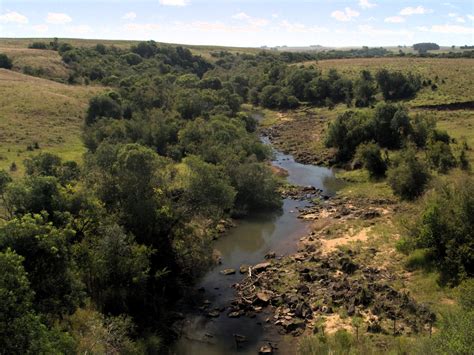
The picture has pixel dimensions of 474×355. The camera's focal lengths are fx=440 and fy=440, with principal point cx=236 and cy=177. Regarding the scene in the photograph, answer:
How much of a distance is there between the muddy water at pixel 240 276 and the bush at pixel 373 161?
502 centimetres

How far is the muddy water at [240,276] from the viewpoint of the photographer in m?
28.2

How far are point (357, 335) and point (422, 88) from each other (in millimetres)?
98644

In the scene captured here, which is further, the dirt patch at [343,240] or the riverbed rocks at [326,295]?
the dirt patch at [343,240]

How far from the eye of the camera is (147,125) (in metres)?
67.8

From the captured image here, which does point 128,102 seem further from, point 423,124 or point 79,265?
point 79,265

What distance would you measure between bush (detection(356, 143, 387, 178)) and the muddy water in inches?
198

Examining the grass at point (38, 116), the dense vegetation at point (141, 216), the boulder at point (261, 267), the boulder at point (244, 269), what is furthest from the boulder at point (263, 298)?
the grass at point (38, 116)

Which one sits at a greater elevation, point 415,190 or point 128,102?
point 128,102

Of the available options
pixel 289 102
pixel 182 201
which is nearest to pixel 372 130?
pixel 182 201

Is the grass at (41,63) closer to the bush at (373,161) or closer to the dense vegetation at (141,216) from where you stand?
the dense vegetation at (141,216)

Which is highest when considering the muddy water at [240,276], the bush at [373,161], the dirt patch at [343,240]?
the bush at [373,161]

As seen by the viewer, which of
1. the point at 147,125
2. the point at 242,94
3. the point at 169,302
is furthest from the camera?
the point at 242,94

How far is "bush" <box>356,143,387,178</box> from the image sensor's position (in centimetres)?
6125

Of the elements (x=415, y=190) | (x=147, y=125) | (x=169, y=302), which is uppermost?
(x=147, y=125)
